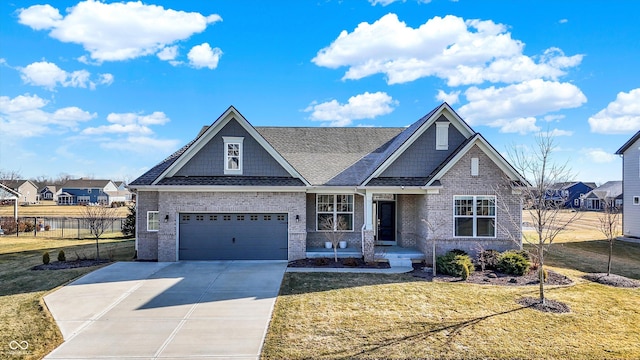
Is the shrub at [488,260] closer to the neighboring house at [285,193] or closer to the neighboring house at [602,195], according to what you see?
the neighboring house at [285,193]

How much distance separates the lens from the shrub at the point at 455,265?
524 inches

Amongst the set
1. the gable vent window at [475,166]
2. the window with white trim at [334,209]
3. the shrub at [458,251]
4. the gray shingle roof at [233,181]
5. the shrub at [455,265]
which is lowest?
the shrub at [455,265]

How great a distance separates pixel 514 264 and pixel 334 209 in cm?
786

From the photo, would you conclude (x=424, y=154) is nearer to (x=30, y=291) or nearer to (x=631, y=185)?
(x=30, y=291)

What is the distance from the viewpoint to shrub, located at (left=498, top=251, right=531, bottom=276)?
14.0 m

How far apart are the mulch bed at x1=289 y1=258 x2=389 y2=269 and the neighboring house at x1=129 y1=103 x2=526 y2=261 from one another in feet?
1.40

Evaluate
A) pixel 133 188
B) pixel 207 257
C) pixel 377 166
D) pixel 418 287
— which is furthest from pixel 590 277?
pixel 133 188

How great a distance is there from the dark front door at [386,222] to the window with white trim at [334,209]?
1.79 meters

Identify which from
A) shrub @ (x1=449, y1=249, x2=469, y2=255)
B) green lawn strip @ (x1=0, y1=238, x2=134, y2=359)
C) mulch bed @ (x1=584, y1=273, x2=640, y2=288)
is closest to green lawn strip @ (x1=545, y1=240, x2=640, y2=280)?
mulch bed @ (x1=584, y1=273, x2=640, y2=288)

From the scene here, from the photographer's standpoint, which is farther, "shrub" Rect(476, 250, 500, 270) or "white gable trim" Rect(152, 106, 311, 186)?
"white gable trim" Rect(152, 106, 311, 186)

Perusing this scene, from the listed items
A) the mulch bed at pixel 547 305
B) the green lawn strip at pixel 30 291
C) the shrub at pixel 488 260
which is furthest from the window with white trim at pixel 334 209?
the green lawn strip at pixel 30 291

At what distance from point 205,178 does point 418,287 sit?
9813 millimetres

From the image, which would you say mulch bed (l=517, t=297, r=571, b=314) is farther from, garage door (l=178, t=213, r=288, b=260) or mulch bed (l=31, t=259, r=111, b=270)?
mulch bed (l=31, t=259, r=111, b=270)

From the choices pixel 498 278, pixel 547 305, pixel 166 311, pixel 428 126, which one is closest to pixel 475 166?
pixel 428 126
